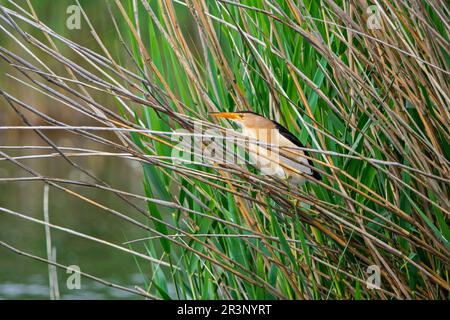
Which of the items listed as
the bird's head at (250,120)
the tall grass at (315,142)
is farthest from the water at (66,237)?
the bird's head at (250,120)

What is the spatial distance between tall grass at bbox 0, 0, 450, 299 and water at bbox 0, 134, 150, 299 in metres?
3.96

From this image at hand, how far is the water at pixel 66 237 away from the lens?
7.20 meters

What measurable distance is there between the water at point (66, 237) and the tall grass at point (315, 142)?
3.96 meters

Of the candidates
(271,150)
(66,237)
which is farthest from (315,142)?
(66,237)

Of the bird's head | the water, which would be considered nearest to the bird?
the bird's head

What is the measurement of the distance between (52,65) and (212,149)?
9.24 metres

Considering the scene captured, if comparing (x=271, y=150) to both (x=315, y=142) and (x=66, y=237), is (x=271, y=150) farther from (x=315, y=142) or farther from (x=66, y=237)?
(x=66, y=237)

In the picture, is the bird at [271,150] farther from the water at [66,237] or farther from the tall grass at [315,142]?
the water at [66,237]

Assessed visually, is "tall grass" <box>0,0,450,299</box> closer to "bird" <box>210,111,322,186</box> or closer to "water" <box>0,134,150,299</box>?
"bird" <box>210,111,322,186</box>

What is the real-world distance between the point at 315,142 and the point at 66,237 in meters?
7.59

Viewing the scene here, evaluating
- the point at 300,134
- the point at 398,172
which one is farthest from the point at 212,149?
the point at 398,172

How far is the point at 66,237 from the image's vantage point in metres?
9.03

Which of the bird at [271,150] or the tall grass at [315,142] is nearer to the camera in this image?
the tall grass at [315,142]
